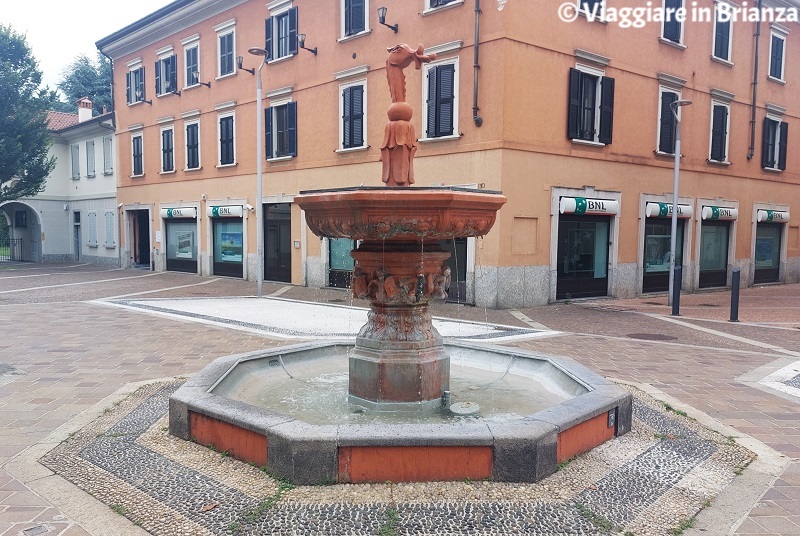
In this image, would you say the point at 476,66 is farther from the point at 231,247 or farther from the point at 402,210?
the point at 231,247

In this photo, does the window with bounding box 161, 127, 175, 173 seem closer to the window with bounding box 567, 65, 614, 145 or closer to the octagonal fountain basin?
the window with bounding box 567, 65, 614, 145

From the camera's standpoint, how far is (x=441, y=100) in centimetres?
1541

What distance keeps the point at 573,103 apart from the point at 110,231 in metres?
24.0

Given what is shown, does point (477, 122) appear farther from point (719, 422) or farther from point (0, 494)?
point (0, 494)

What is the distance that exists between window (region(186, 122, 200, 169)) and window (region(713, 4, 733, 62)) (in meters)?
19.1

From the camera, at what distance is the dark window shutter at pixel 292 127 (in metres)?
19.6

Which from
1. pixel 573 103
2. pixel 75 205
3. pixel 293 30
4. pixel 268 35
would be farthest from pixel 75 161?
pixel 573 103

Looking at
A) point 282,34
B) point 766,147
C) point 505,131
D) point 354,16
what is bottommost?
point 505,131

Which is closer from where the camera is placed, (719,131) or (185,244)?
(719,131)

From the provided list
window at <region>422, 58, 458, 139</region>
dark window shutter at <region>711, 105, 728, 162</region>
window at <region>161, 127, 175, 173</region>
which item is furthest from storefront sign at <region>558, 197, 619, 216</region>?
window at <region>161, 127, 175, 173</region>

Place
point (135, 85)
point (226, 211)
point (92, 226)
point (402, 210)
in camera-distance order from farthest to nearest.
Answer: point (92, 226) < point (135, 85) < point (226, 211) < point (402, 210)

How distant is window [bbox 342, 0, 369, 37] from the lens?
17406 mm

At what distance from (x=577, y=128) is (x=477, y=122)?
10.2 ft

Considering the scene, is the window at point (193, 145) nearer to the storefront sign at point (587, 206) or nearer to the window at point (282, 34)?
the window at point (282, 34)
